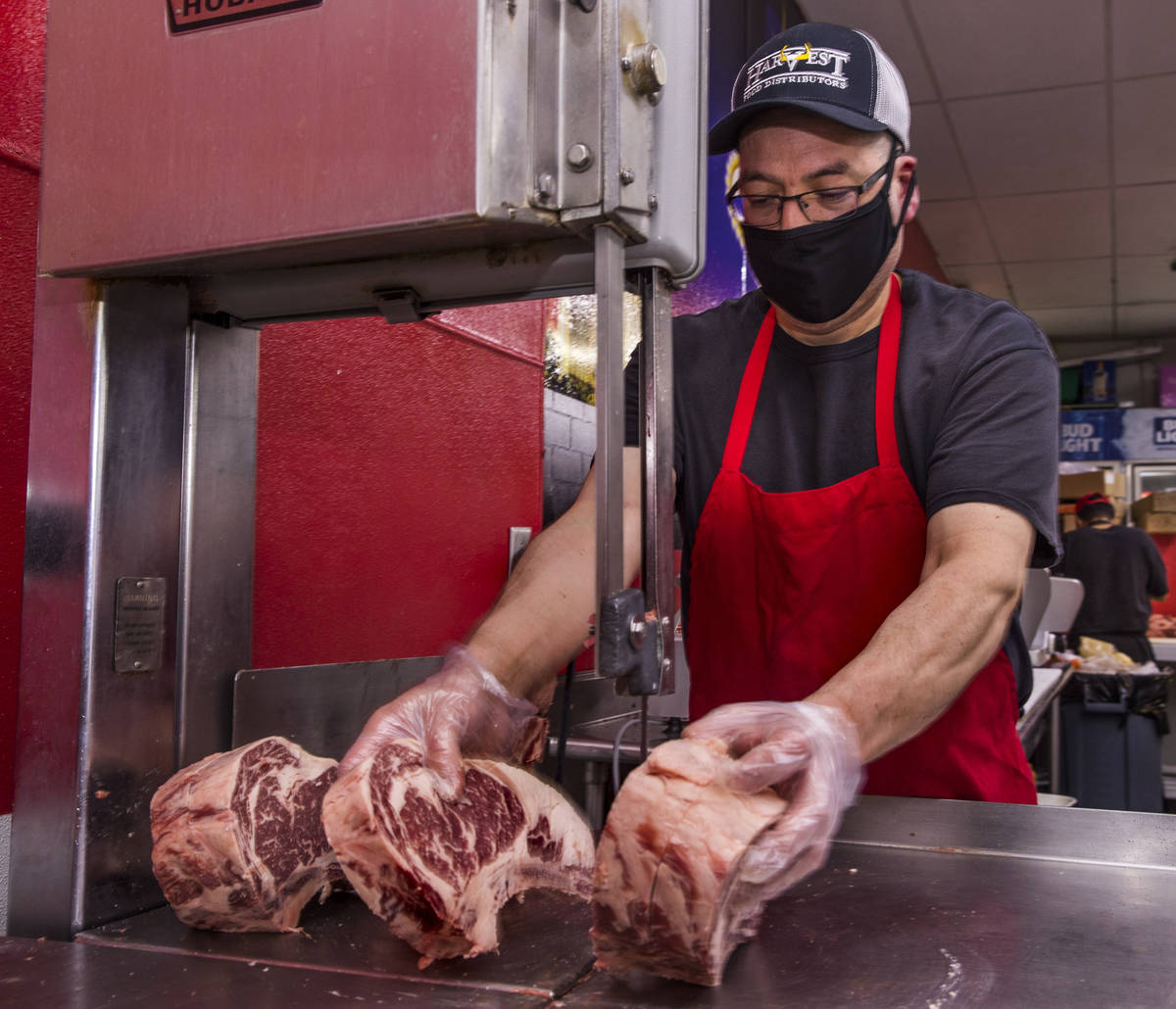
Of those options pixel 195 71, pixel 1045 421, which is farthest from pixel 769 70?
pixel 195 71

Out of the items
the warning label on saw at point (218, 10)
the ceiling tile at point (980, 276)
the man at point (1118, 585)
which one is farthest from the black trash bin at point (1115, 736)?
the warning label on saw at point (218, 10)

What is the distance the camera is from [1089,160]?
632 cm

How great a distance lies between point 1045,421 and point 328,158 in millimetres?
1140

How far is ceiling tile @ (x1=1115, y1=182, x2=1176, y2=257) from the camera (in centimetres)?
684

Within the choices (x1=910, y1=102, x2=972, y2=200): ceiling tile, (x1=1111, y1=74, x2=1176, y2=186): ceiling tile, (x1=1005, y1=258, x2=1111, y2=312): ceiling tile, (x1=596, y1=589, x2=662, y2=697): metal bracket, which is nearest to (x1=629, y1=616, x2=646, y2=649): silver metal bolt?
(x1=596, y1=589, x2=662, y2=697): metal bracket

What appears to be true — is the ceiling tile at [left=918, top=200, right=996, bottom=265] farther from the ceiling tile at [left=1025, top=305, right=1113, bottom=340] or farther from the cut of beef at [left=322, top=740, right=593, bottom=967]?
the cut of beef at [left=322, top=740, right=593, bottom=967]

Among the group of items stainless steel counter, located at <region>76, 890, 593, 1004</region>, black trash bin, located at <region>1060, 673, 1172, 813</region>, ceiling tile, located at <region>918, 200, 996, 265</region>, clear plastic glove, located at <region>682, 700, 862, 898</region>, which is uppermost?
ceiling tile, located at <region>918, 200, 996, 265</region>

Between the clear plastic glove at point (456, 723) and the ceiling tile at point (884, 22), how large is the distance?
4114mm

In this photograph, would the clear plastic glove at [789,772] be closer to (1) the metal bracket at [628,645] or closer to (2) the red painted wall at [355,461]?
(1) the metal bracket at [628,645]

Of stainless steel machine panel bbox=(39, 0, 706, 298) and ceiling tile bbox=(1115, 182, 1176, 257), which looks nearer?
stainless steel machine panel bbox=(39, 0, 706, 298)

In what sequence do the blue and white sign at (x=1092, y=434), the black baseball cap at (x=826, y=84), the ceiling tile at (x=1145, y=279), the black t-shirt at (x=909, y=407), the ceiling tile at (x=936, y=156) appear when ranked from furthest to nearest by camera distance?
the blue and white sign at (x=1092, y=434)
the ceiling tile at (x=1145, y=279)
the ceiling tile at (x=936, y=156)
the black baseball cap at (x=826, y=84)
the black t-shirt at (x=909, y=407)

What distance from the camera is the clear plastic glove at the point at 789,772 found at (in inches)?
36.9

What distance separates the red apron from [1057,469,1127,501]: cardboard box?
26.8 ft

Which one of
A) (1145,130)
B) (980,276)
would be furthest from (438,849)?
(980,276)
